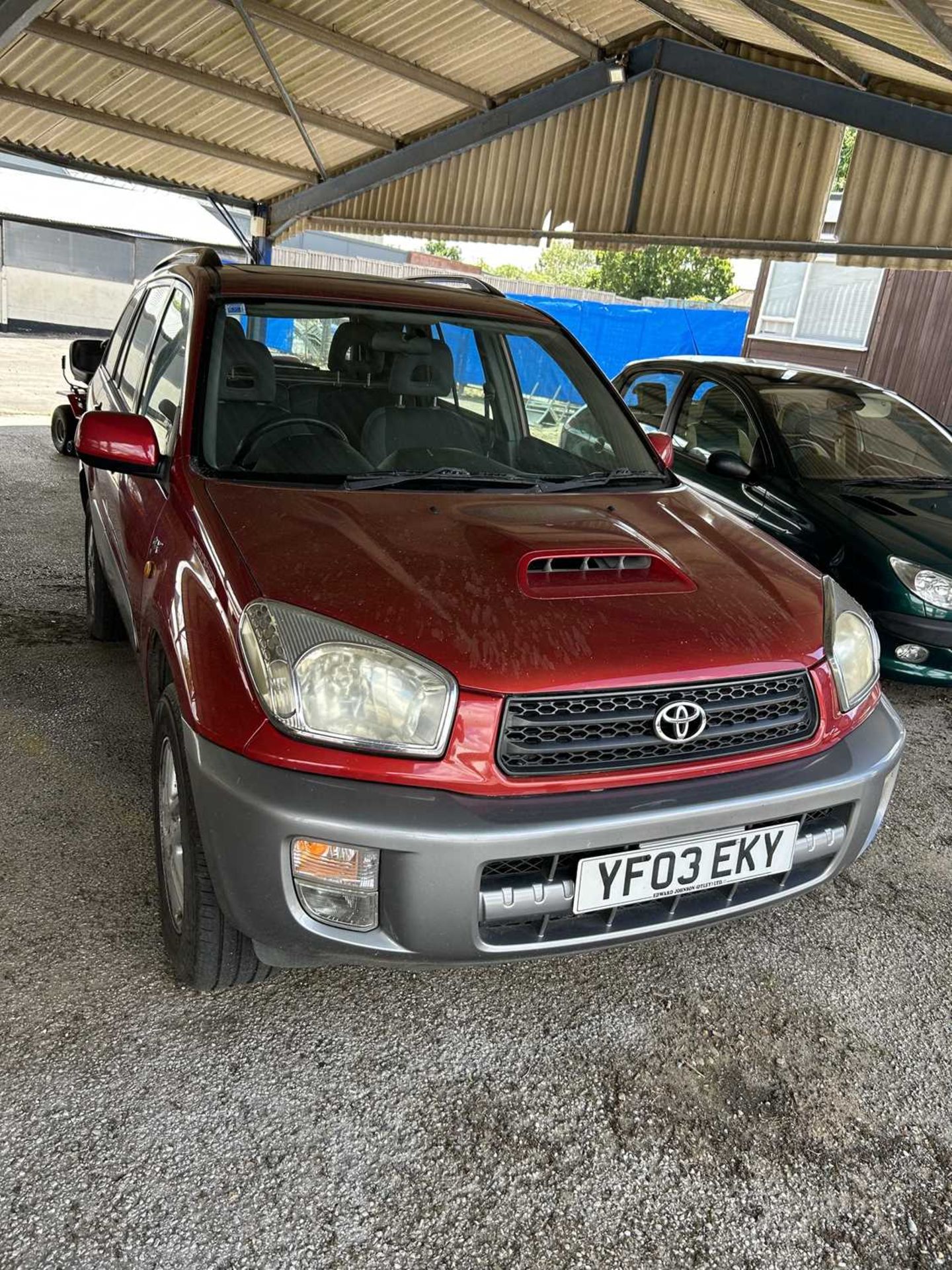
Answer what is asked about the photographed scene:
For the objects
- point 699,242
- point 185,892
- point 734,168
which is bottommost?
point 185,892

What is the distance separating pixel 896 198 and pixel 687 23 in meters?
2.06

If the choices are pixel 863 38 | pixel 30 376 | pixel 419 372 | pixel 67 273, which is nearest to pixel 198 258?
pixel 419 372

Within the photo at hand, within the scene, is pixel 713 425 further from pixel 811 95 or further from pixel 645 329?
pixel 645 329

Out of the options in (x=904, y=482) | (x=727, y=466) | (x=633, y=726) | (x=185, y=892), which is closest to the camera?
(x=633, y=726)

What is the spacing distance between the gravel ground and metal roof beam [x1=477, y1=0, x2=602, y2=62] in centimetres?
696

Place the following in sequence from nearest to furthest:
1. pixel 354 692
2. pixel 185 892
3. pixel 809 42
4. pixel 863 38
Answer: pixel 354 692 → pixel 185 892 → pixel 863 38 → pixel 809 42

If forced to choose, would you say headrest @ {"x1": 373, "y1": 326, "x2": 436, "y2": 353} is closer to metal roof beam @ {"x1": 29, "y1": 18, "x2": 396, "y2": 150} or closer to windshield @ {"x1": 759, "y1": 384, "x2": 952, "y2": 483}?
windshield @ {"x1": 759, "y1": 384, "x2": 952, "y2": 483}

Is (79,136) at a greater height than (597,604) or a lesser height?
greater

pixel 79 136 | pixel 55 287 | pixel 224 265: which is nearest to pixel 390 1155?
pixel 224 265

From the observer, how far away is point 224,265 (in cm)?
309

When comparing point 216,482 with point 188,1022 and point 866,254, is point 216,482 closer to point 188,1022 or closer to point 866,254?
point 188,1022

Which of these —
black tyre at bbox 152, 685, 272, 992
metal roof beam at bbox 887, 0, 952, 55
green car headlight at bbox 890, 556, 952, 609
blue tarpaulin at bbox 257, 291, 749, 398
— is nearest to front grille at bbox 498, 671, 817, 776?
black tyre at bbox 152, 685, 272, 992

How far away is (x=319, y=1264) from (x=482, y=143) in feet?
32.9

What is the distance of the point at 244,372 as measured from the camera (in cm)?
269
